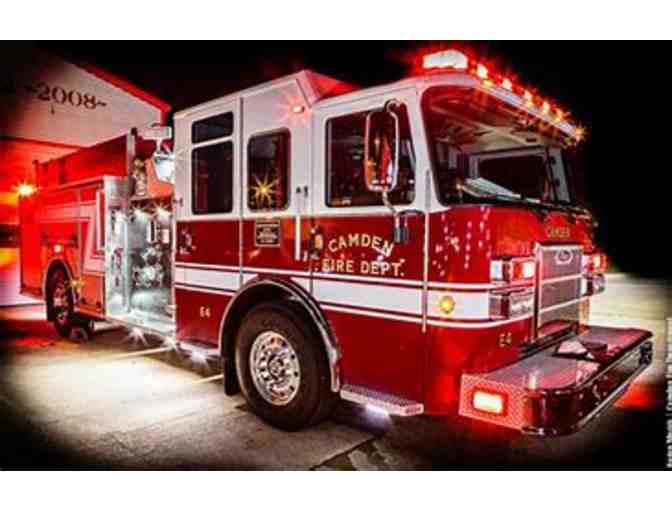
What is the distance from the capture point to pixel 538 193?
4.28m

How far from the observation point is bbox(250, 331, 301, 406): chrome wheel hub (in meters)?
4.07

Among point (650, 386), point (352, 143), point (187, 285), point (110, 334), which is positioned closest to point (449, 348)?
point (352, 143)

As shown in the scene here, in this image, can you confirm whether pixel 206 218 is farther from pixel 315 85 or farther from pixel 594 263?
pixel 594 263

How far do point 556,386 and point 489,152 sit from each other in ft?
5.86

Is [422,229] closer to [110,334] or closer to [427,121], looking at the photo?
[427,121]

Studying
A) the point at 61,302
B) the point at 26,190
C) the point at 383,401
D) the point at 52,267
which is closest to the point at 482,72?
the point at 383,401

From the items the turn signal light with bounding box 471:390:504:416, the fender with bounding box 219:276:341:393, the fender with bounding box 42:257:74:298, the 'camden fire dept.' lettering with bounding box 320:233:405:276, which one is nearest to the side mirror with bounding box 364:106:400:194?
the 'camden fire dept.' lettering with bounding box 320:233:405:276

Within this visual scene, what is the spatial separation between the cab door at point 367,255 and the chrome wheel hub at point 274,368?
1.55 ft

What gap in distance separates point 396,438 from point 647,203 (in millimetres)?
15655

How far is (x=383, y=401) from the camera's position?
11.1ft

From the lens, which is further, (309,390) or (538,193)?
(538,193)

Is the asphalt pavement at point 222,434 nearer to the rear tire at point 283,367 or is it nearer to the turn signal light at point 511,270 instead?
the rear tire at point 283,367

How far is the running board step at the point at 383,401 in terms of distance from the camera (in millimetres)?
3266
